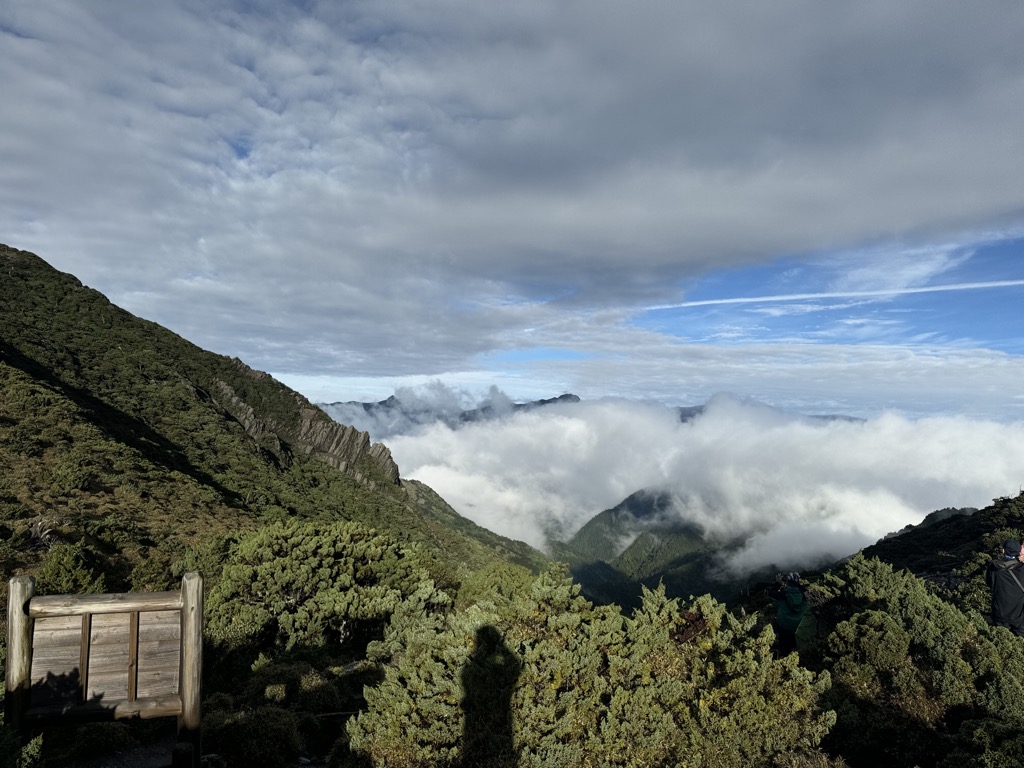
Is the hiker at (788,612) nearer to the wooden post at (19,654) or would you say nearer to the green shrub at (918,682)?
the green shrub at (918,682)

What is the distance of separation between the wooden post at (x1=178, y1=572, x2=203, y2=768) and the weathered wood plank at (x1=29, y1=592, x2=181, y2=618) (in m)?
0.14

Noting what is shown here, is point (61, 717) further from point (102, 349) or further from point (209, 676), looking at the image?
point (102, 349)

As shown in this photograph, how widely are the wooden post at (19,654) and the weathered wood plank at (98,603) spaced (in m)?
0.12

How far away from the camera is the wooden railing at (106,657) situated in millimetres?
6219

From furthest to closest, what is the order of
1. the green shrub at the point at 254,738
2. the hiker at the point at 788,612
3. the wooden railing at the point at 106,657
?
the hiker at the point at 788,612, the green shrub at the point at 254,738, the wooden railing at the point at 106,657

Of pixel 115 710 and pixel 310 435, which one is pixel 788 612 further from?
pixel 310 435

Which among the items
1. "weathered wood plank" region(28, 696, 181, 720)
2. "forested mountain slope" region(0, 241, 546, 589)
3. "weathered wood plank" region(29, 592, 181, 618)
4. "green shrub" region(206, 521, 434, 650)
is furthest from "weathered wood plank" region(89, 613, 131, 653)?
"forested mountain slope" region(0, 241, 546, 589)

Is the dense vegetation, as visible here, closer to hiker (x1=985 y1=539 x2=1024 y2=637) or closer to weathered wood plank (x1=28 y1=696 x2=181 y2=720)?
weathered wood plank (x1=28 y1=696 x2=181 y2=720)

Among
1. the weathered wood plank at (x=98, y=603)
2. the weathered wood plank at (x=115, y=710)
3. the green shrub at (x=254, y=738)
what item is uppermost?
the weathered wood plank at (x=98, y=603)

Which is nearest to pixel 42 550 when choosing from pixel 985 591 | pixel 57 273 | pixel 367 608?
pixel 367 608

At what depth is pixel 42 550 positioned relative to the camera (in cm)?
2019

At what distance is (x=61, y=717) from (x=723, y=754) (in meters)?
9.31

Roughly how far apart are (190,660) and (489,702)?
478 cm

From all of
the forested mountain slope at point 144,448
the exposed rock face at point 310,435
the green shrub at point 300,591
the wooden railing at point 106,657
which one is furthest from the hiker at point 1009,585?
the exposed rock face at point 310,435
